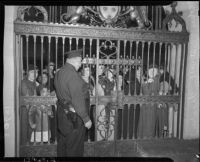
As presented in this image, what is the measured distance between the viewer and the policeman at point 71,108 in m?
1.42

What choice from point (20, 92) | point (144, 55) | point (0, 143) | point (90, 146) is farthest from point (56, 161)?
point (144, 55)

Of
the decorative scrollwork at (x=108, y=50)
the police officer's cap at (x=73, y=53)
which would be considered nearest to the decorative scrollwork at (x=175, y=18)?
the decorative scrollwork at (x=108, y=50)

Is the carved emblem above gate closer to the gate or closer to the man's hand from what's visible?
the gate

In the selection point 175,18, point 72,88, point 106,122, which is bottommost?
point 106,122

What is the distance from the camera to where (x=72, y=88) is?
1409 millimetres

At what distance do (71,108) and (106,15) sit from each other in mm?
672

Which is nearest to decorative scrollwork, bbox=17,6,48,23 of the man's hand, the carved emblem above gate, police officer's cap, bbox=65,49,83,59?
the carved emblem above gate

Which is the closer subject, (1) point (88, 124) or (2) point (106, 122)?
(1) point (88, 124)

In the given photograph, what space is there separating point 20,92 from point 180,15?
121cm

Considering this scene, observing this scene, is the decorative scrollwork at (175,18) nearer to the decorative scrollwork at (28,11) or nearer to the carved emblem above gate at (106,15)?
the carved emblem above gate at (106,15)

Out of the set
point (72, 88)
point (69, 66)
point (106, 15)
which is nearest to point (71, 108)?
point (72, 88)

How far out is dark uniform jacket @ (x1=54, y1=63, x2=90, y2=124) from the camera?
1.41 metres

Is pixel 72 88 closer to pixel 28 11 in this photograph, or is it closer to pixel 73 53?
pixel 73 53

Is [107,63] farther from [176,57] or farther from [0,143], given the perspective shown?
[0,143]
